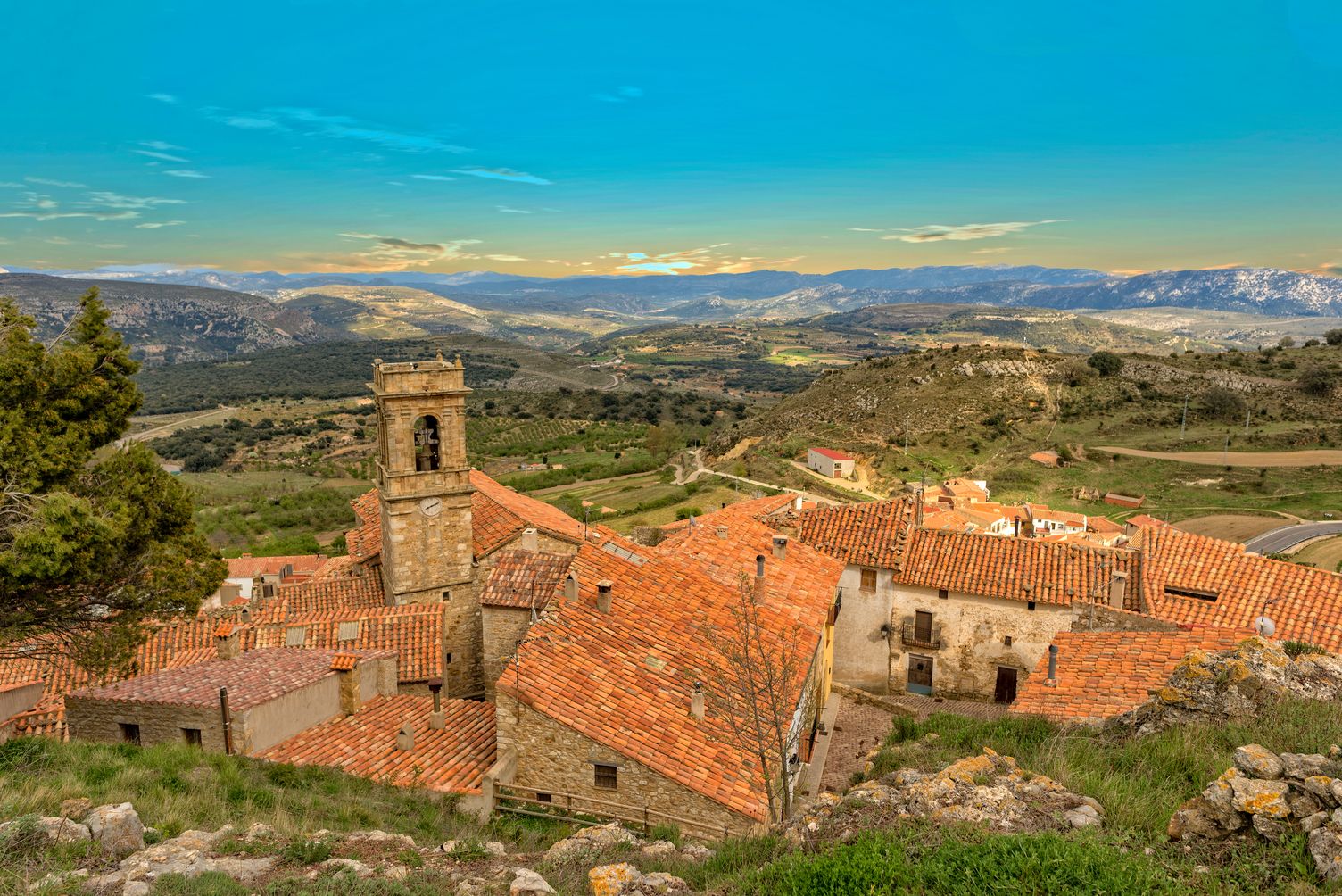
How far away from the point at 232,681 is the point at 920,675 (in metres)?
17.7

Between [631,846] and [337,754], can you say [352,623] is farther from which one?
[631,846]

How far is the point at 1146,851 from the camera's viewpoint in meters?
6.69

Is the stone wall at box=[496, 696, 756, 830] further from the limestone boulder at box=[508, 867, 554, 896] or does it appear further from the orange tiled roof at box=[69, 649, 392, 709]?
the orange tiled roof at box=[69, 649, 392, 709]

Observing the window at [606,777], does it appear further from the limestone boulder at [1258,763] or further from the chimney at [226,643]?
A: the chimney at [226,643]

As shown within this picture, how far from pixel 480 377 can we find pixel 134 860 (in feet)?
527

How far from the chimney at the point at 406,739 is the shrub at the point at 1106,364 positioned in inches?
3722

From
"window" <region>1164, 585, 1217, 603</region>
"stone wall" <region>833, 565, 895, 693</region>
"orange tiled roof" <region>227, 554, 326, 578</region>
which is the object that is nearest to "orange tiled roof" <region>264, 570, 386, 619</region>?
"stone wall" <region>833, 565, 895, 693</region>

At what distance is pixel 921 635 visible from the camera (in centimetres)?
2214

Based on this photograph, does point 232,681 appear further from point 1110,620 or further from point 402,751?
point 1110,620

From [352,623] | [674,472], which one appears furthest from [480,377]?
[352,623]

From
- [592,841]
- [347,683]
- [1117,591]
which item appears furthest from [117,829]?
[1117,591]

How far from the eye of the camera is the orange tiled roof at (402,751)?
1279 centimetres

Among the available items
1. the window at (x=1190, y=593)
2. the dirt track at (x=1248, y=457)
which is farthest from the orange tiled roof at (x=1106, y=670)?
the dirt track at (x=1248, y=457)

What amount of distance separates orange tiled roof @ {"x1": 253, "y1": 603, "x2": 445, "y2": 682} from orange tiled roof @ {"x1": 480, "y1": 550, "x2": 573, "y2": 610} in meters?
1.60
